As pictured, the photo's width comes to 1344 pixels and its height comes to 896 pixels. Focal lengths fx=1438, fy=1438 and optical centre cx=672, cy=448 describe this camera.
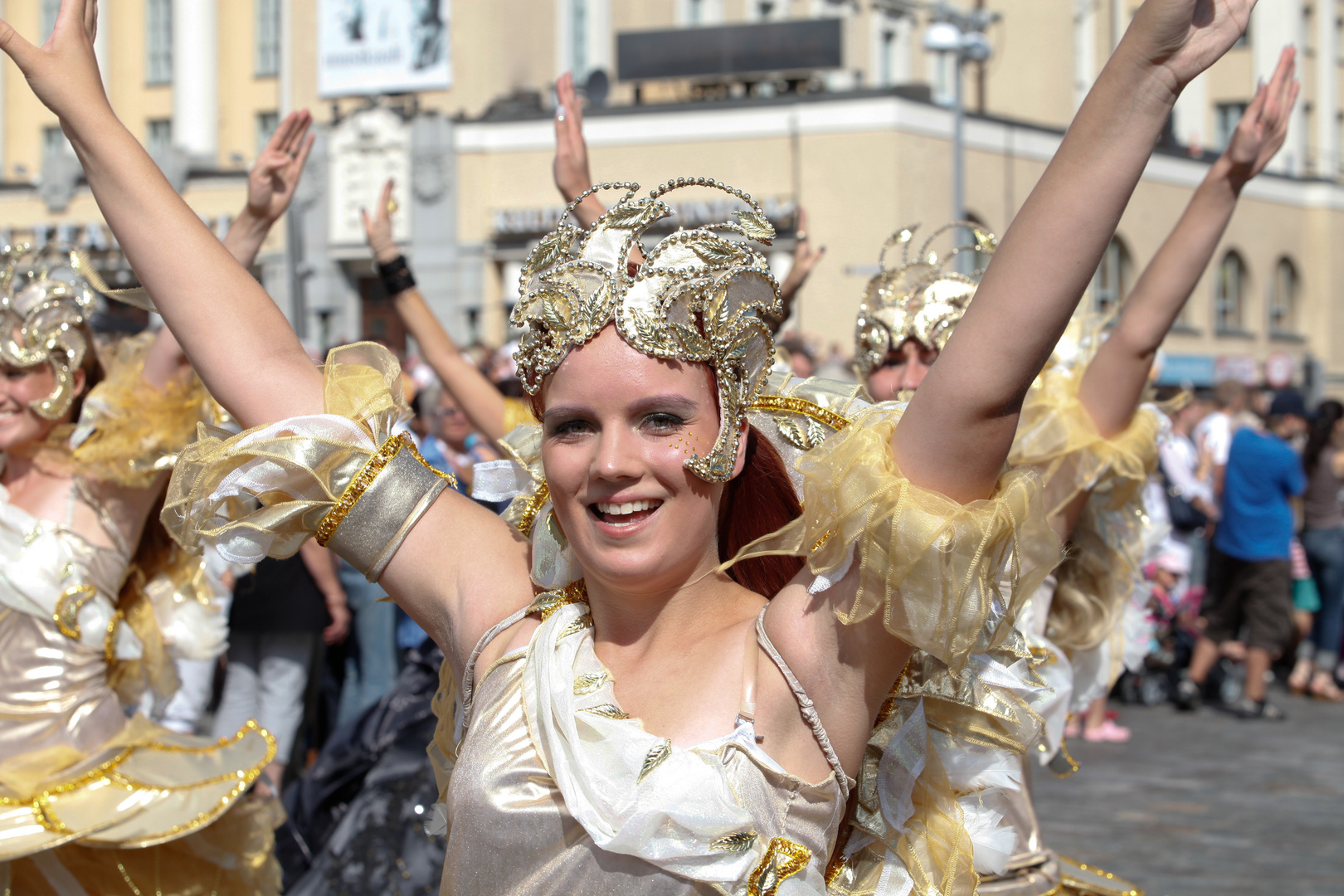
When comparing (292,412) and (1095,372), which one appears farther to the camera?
(1095,372)

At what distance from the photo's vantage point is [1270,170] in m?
31.5

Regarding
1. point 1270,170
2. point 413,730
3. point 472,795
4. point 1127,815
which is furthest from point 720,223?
point 1270,170

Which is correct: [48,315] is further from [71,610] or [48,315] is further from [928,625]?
[928,625]

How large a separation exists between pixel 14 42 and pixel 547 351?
0.94m

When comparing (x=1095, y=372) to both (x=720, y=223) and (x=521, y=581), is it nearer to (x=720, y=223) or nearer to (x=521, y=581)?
(x=720, y=223)

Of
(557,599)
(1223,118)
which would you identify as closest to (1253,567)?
(557,599)

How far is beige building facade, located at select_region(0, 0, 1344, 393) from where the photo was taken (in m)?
22.5

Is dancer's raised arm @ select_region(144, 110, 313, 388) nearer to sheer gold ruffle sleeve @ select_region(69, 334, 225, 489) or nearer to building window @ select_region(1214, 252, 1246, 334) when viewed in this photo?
sheer gold ruffle sleeve @ select_region(69, 334, 225, 489)

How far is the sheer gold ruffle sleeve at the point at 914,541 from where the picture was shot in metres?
1.67

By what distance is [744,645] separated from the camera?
195cm

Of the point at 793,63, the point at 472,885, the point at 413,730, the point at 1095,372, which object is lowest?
the point at 413,730

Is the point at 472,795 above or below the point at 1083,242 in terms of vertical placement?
below

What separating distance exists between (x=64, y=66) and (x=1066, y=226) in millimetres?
1502

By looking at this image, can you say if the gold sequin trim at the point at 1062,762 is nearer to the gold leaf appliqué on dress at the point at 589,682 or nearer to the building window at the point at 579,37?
the gold leaf appliqué on dress at the point at 589,682
